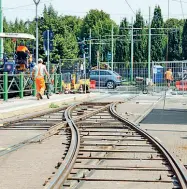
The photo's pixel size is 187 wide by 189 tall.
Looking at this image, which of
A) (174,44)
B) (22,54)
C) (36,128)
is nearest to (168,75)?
(22,54)

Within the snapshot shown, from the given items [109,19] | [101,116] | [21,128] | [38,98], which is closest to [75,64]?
[38,98]

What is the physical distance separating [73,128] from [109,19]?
112532 mm

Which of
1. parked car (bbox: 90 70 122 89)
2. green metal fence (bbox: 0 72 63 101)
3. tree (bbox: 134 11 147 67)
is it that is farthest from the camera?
tree (bbox: 134 11 147 67)

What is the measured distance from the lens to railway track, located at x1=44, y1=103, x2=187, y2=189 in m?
7.31

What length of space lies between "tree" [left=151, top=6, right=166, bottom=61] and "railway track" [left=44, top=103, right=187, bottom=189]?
78.5 m

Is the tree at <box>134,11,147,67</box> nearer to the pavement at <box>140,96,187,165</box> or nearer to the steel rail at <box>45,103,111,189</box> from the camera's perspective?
the pavement at <box>140,96,187,165</box>

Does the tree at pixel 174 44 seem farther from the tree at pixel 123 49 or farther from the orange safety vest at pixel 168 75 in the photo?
the orange safety vest at pixel 168 75

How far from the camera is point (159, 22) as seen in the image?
95062mm

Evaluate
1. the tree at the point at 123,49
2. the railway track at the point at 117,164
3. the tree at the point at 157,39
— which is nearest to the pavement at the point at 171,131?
the railway track at the point at 117,164

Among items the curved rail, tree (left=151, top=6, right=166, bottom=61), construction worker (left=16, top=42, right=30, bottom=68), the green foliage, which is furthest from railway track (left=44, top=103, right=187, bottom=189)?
tree (left=151, top=6, right=166, bottom=61)

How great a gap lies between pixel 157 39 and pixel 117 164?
86601 millimetres

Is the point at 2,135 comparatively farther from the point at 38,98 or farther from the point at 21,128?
the point at 38,98

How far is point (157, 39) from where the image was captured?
94375 millimetres

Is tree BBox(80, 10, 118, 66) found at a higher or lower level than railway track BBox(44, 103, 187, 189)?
higher
